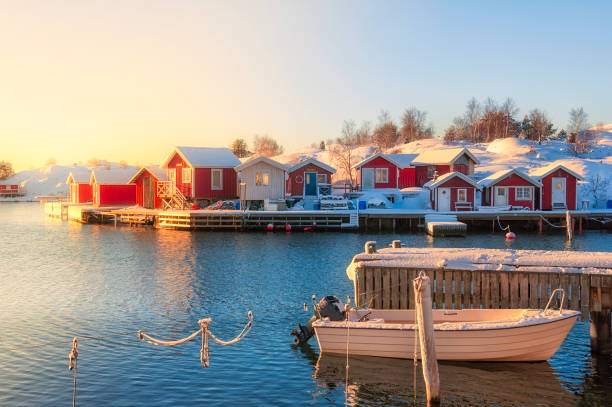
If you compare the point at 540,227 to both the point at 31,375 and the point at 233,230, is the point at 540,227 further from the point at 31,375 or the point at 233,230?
the point at 31,375

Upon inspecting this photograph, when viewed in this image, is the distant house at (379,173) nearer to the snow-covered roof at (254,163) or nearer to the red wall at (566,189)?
the snow-covered roof at (254,163)

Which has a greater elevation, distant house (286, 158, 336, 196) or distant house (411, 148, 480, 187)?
distant house (411, 148, 480, 187)

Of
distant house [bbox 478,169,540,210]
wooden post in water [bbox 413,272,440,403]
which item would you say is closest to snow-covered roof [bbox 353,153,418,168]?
distant house [bbox 478,169,540,210]

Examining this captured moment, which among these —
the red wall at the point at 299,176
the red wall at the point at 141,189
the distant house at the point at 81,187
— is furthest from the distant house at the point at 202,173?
the distant house at the point at 81,187

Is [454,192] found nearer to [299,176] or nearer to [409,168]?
[409,168]

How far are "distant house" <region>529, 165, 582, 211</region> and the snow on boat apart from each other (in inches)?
1871

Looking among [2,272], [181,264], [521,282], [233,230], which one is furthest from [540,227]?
[2,272]

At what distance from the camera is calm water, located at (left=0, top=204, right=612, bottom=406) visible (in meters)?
12.8

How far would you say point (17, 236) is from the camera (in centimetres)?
5025

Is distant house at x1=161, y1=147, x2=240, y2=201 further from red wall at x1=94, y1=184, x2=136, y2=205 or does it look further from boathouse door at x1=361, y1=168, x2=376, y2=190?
boathouse door at x1=361, y1=168, x2=376, y2=190

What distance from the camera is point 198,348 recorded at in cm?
1617

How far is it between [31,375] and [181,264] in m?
18.0

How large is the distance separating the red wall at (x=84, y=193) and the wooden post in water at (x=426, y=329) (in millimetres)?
77304

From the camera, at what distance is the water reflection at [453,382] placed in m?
12.4
